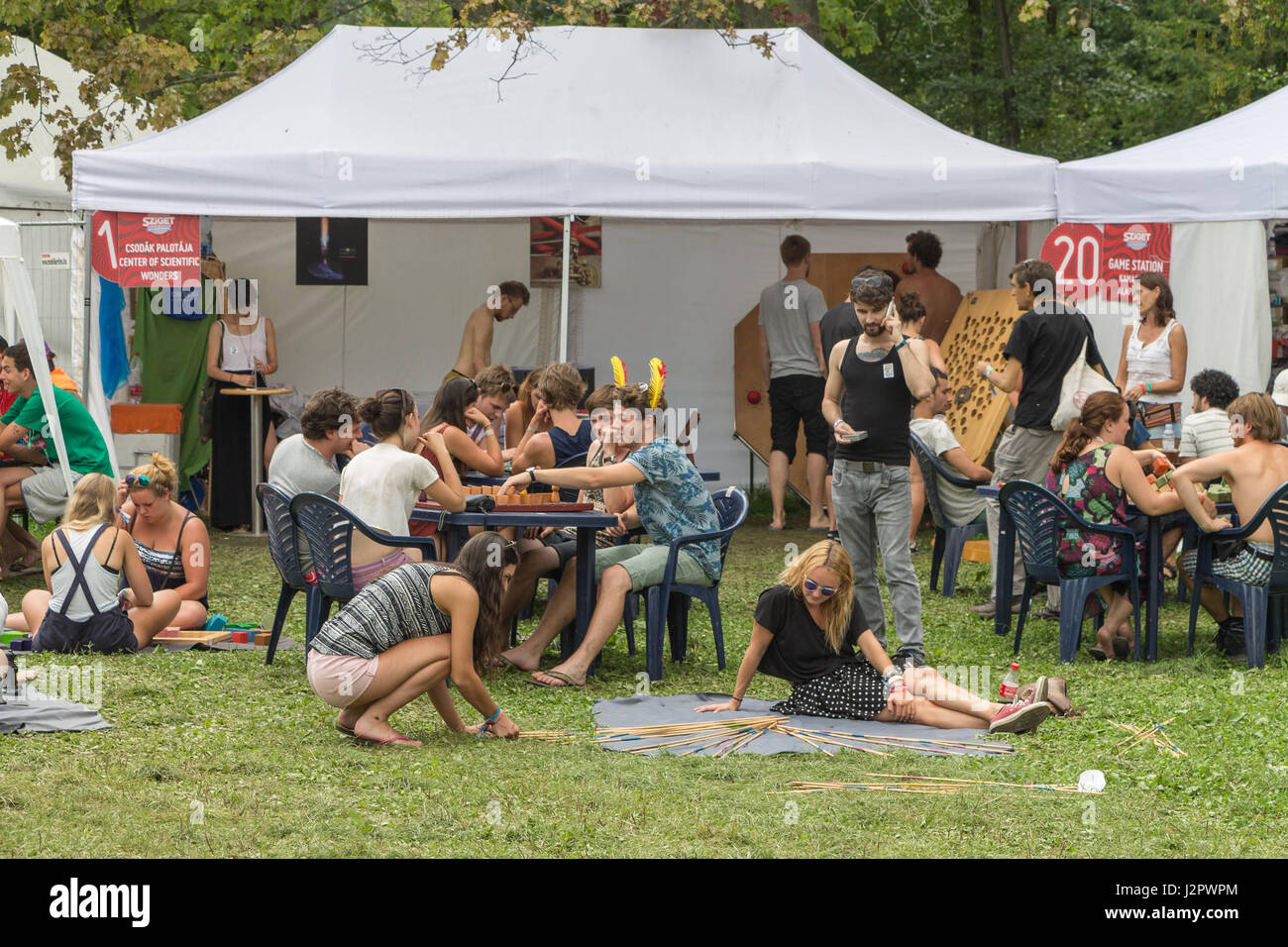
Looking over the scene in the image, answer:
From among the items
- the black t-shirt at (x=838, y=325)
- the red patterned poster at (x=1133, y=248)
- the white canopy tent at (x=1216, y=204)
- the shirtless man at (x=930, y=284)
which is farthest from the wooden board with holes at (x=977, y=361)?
the red patterned poster at (x=1133, y=248)

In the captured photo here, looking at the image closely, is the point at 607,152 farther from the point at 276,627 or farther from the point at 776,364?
the point at 276,627

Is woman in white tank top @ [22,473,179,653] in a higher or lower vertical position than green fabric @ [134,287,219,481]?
lower

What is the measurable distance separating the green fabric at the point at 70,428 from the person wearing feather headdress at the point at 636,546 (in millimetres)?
3396

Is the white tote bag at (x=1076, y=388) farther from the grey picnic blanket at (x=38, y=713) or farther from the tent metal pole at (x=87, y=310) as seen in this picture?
the tent metal pole at (x=87, y=310)

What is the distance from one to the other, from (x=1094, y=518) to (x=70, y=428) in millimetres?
5629

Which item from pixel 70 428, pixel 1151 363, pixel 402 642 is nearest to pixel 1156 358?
pixel 1151 363

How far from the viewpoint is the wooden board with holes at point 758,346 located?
1300 centimetres

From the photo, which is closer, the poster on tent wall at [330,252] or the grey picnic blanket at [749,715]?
the grey picnic blanket at [749,715]

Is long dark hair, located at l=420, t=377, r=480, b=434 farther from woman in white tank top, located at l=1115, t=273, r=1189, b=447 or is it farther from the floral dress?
woman in white tank top, located at l=1115, t=273, r=1189, b=447

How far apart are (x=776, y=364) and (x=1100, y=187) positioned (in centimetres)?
280

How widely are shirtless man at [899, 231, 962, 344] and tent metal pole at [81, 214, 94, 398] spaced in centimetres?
556

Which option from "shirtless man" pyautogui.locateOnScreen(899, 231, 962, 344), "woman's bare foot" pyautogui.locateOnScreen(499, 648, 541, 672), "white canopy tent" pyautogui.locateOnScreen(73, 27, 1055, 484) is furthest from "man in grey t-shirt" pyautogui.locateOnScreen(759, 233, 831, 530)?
"woman's bare foot" pyautogui.locateOnScreen(499, 648, 541, 672)

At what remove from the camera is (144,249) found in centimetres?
977

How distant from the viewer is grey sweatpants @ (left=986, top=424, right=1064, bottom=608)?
8.18 meters
